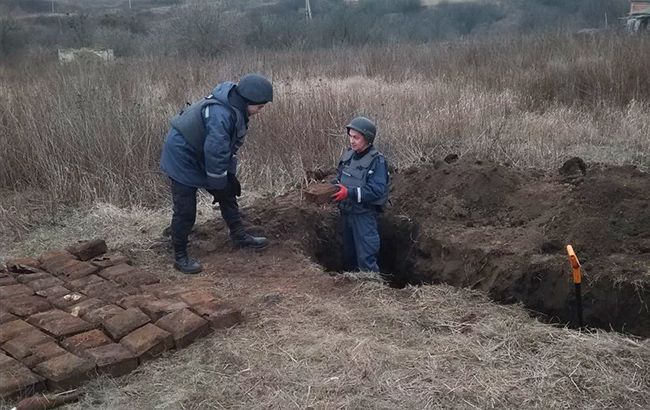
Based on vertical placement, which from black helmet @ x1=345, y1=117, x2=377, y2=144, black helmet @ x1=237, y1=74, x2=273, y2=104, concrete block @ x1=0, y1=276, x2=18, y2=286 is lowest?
concrete block @ x1=0, y1=276, x2=18, y2=286

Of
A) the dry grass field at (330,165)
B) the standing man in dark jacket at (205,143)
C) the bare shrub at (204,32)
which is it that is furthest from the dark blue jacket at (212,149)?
the bare shrub at (204,32)

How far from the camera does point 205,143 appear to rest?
180 inches

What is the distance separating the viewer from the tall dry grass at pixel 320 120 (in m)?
7.28

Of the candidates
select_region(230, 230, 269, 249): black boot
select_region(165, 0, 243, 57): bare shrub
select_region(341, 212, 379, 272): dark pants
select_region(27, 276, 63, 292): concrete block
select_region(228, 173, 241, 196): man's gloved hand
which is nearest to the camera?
select_region(27, 276, 63, 292): concrete block

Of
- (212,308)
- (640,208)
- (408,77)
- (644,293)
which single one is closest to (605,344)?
(644,293)

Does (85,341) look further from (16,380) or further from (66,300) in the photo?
(66,300)

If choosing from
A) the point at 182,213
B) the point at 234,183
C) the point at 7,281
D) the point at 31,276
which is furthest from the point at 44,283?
the point at 234,183

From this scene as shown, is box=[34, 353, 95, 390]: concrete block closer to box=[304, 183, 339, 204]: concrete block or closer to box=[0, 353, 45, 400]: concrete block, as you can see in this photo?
box=[0, 353, 45, 400]: concrete block

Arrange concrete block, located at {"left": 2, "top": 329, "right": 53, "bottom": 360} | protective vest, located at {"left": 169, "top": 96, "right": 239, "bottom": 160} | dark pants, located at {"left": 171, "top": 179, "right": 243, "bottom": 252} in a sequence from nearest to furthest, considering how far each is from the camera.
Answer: concrete block, located at {"left": 2, "top": 329, "right": 53, "bottom": 360} < protective vest, located at {"left": 169, "top": 96, "right": 239, "bottom": 160} < dark pants, located at {"left": 171, "top": 179, "right": 243, "bottom": 252}

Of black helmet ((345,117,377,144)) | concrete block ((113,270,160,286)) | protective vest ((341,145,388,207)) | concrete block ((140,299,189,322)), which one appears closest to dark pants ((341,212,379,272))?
protective vest ((341,145,388,207))

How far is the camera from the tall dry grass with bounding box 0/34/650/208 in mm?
7281

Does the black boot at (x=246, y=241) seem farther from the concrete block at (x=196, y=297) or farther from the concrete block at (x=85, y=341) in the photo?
the concrete block at (x=85, y=341)

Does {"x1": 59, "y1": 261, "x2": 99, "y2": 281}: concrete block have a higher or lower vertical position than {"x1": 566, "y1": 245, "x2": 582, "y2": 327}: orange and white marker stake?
lower

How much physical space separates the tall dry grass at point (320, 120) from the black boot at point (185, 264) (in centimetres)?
217
